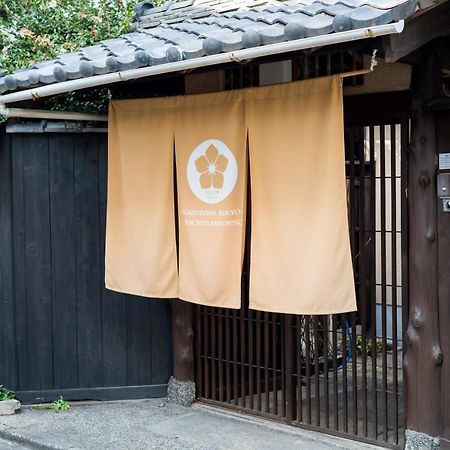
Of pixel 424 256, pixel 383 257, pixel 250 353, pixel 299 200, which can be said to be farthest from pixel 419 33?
pixel 250 353

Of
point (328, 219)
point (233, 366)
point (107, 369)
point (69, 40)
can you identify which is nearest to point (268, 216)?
point (328, 219)

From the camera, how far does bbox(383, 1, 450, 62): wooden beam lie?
5660 mm

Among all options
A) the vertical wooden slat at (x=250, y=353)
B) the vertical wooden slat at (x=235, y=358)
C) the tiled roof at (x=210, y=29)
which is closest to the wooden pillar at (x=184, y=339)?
the vertical wooden slat at (x=235, y=358)

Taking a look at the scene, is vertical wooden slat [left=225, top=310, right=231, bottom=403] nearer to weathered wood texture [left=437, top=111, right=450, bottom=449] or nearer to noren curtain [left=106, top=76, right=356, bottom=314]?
noren curtain [left=106, top=76, right=356, bottom=314]

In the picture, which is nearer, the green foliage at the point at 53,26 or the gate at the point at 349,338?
the gate at the point at 349,338

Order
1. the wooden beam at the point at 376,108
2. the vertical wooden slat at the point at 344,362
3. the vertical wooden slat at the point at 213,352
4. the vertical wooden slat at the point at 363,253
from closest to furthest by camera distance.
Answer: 1. the wooden beam at the point at 376,108
2. the vertical wooden slat at the point at 363,253
3. the vertical wooden slat at the point at 344,362
4. the vertical wooden slat at the point at 213,352

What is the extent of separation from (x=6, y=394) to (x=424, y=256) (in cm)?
522

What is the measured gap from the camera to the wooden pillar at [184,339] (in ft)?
28.7

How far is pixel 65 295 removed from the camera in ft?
29.4

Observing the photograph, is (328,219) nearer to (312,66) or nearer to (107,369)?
(312,66)

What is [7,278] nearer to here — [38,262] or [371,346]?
[38,262]

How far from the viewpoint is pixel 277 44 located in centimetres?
572

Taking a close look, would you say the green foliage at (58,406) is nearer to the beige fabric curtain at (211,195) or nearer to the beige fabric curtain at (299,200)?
the beige fabric curtain at (211,195)

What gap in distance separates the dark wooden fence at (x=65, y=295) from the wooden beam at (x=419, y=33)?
425 centimetres
